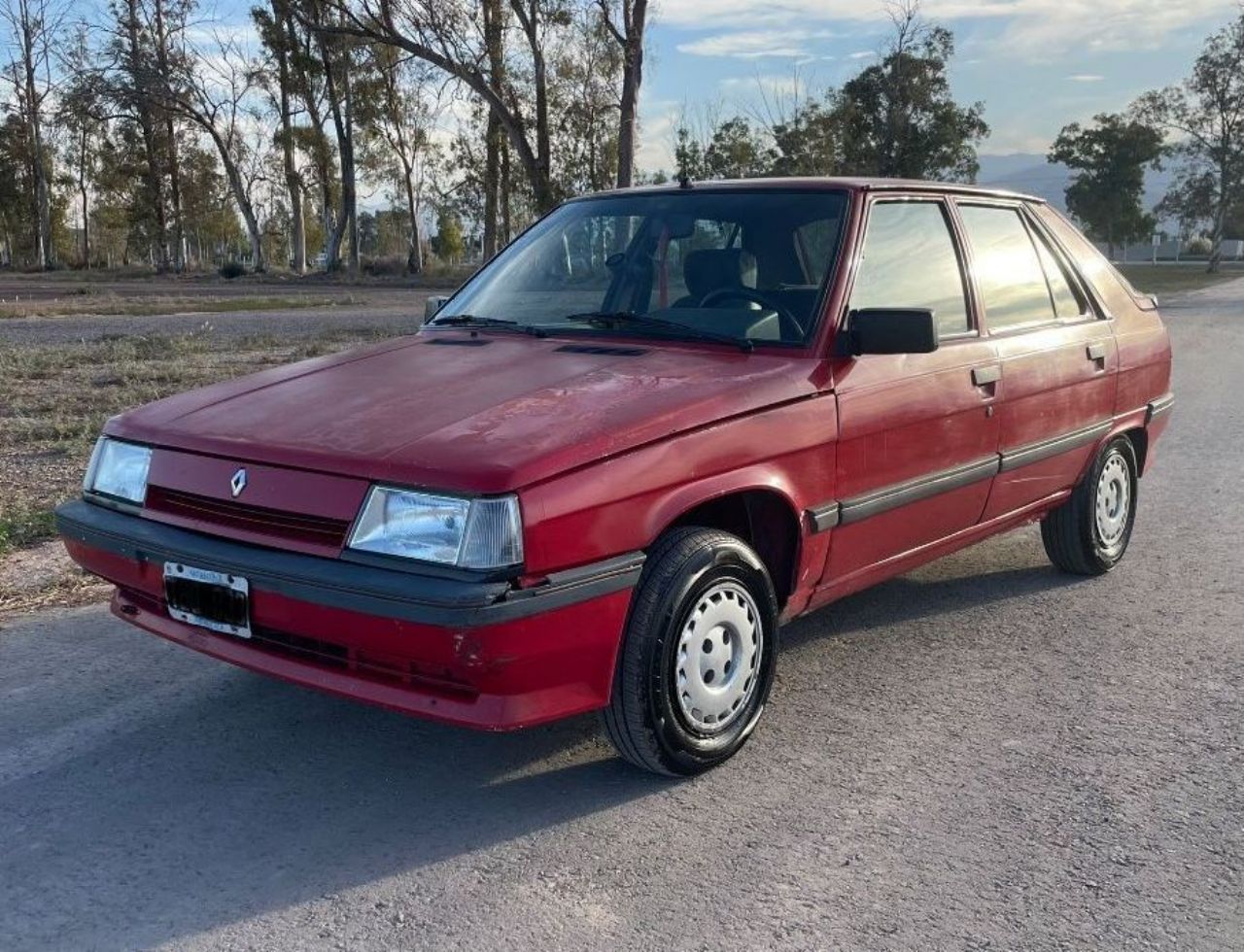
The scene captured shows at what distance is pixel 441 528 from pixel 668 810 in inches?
38.9

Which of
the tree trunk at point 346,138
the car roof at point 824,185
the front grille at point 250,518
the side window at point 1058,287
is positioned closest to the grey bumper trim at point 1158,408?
the side window at point 1058,287

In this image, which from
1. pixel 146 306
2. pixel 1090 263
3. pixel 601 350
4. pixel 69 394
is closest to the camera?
pixel 601 350

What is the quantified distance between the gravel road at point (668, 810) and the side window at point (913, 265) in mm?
1259

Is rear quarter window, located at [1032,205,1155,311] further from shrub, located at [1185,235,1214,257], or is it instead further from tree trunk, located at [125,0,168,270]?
shrub, located at [1185,235,1214,257]

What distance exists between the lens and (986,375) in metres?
4.27

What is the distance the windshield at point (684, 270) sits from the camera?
3.86 m

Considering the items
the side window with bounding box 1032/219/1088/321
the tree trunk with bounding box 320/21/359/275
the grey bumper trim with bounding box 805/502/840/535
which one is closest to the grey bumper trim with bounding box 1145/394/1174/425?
the side window with bounding box 1032/219/1088/321

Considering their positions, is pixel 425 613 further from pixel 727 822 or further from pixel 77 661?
pixel 77 661

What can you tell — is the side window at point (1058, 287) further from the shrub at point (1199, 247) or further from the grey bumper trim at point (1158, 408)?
the shrub at point (1199, 247)

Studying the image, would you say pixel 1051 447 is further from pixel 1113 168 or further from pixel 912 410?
pixel 1113 168

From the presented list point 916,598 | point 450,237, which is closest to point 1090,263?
point 916,598

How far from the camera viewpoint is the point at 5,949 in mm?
2479

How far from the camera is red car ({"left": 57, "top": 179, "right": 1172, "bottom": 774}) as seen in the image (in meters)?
2.83

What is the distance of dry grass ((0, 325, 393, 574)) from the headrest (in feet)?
10.3
